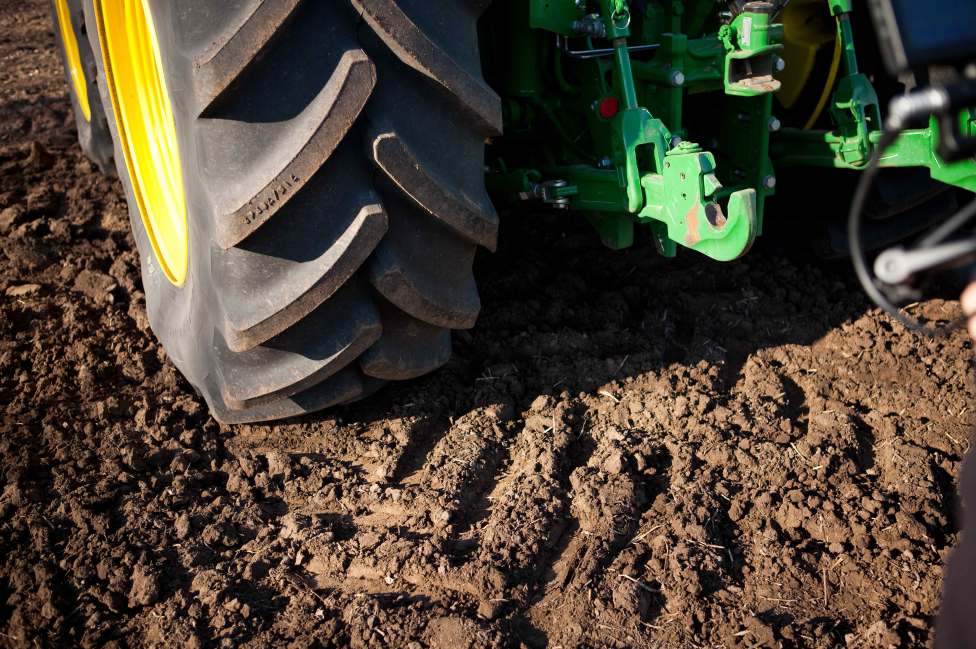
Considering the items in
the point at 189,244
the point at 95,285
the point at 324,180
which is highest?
the point at 324,180

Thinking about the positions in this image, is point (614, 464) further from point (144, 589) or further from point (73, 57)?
point (73, 57)

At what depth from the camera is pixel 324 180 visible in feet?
5.77

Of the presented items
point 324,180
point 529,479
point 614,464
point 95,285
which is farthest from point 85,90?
point 614,464

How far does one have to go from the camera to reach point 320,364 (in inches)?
78.7

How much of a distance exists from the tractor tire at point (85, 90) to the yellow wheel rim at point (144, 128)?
2.17 feet

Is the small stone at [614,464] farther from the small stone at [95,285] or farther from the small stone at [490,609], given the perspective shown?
the small stone at [95,285]

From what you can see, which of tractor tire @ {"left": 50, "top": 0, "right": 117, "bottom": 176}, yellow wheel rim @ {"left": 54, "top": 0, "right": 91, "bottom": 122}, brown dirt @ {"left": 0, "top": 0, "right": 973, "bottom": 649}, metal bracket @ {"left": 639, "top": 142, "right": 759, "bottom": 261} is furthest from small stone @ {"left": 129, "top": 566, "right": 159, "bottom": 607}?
yellow wheel rim @ {"left": 54, "top": 0, "right": 91, "bottom": 122}

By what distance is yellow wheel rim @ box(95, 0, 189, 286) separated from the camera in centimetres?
246

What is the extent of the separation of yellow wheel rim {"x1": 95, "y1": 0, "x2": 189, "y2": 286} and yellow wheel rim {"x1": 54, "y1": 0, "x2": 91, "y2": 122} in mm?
1035

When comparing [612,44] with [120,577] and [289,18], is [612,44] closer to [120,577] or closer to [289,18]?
[289,18]

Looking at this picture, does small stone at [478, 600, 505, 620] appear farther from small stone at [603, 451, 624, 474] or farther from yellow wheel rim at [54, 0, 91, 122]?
yellow wheel rim at [54, 0, 91, 122]

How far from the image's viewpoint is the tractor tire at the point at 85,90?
10.6ft

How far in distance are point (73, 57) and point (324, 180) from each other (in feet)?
8.47

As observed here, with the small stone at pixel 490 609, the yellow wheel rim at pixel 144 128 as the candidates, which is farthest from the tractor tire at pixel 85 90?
the small stone at pixel 490 609
